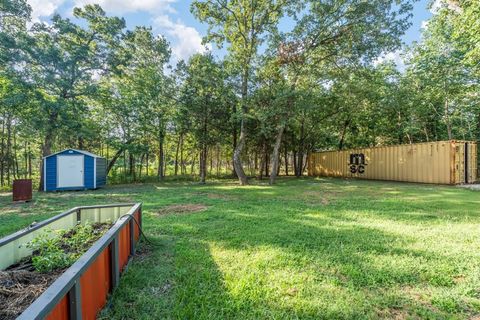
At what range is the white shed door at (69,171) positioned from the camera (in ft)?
32.3

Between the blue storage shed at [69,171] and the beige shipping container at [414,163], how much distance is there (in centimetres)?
1373

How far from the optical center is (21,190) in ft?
23.1

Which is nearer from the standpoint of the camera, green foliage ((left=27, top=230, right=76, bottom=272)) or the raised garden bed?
the raised garden bed

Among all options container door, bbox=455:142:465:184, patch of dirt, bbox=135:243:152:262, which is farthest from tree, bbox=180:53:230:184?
container door, bbox=455:142:465:184

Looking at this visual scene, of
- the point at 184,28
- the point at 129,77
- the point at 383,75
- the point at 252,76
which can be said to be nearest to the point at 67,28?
the point at 129,77

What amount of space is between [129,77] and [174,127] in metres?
3.59

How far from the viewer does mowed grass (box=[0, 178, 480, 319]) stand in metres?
1.78

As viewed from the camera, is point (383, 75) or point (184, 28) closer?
point (184, 28)

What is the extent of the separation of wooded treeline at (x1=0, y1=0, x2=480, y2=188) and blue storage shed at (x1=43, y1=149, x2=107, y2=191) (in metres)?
1.25

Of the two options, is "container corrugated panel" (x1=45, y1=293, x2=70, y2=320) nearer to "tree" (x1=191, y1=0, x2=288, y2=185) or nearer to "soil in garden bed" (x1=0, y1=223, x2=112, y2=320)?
"soil in garden bed" (x1=0, y1=223, x2=112, y2=320)

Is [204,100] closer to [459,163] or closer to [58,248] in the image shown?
[58,248]

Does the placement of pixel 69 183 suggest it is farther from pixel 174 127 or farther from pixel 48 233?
pixel 48 233

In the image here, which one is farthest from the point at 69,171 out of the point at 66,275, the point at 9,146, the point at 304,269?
the point at 304,269

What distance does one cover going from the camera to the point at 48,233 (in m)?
2.43
